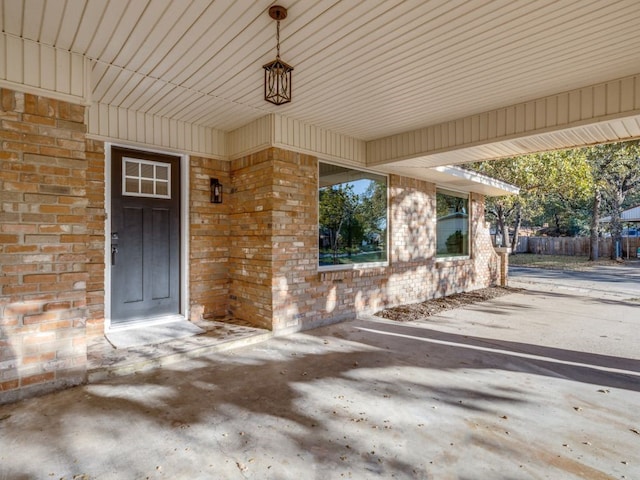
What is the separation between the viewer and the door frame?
4184 mm

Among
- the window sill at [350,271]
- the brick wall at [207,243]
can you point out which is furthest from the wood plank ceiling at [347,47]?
the window sill at [350,271]

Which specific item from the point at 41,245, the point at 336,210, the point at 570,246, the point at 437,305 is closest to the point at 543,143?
the point at 336,210

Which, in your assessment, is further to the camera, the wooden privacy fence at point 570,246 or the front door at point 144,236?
the wooden privacy fence at point 570,246

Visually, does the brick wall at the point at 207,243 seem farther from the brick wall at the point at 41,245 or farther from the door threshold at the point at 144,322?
the brick wall at the point at 41,245

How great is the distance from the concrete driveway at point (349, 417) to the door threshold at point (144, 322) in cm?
130

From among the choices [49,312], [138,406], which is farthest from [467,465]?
[49,312]

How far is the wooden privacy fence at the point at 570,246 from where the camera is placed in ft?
62.3

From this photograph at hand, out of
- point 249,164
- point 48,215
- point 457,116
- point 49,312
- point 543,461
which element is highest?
point 457,116

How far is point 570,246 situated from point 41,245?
25.2 meters

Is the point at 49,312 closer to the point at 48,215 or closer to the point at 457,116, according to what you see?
the point at 48,215

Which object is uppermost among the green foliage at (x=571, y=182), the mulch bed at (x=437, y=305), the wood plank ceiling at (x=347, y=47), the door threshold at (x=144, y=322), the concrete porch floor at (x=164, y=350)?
the green foliage at (x=571, y=182)

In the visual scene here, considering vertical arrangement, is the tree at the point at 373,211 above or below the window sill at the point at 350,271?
above

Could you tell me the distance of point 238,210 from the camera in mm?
5121

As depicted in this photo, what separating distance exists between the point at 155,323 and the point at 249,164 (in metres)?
2.54
